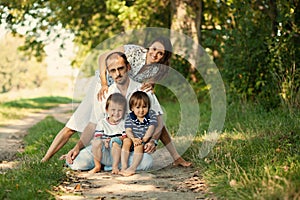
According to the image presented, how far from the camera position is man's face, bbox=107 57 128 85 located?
6.40 metres

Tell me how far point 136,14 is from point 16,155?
7.74 m

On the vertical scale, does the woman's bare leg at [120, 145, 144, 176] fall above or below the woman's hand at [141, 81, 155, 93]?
below

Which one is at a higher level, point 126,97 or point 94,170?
point 126,97

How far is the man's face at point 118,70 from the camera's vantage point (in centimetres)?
640

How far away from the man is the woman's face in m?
0.31

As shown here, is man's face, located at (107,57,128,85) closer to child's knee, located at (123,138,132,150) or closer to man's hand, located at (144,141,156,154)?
child's knee, located at (123,138,132,150)

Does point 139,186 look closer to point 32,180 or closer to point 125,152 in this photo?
point 125,152

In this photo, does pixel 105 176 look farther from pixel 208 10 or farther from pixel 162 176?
pixel 208 10

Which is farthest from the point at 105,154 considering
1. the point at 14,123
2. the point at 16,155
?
the point at 14,123

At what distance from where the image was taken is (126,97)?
6.54 m

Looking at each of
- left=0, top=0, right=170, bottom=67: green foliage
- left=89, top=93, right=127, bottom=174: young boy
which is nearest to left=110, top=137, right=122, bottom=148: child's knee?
left=89, top=93, right=127, bottom=174: young boy

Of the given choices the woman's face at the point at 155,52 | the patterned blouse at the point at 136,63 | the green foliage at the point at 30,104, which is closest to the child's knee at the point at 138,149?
the patterned blouse at the point at 136,63

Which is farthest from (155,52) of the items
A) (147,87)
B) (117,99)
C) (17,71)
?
(17,71)

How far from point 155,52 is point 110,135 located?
119cm
